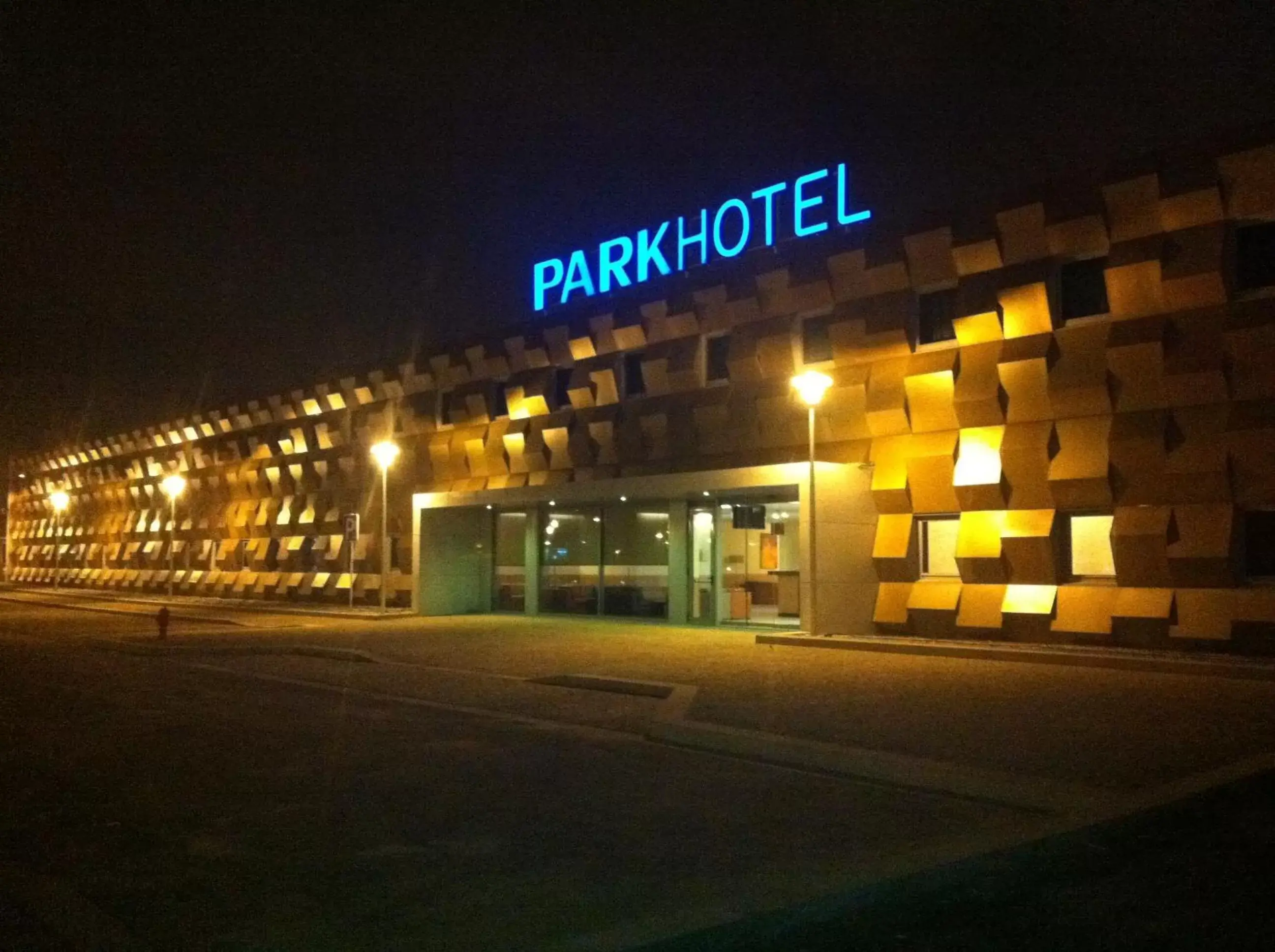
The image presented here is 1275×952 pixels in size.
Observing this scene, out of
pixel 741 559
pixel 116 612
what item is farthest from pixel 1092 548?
pixel 116 612

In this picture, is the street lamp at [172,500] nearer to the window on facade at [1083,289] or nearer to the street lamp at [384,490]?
the street lamp at [384,490]

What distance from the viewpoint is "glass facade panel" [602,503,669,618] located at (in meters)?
28.1

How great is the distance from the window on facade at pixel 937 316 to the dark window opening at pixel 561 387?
10910 millimetres

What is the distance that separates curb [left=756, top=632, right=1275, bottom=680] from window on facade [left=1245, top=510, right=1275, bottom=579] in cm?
161

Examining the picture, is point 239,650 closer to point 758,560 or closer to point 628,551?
point 628,551

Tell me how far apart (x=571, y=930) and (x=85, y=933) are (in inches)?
96.3

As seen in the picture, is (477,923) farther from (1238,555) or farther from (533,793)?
(1238,555)

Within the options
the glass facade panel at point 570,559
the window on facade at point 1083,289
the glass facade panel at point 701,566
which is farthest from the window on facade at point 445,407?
the window on facade at point 1083,289

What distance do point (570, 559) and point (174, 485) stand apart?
66.0ft

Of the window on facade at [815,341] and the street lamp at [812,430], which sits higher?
the window on facade at [815,341]

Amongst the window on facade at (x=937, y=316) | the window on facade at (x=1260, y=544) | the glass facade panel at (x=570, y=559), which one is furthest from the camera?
the glass facade panel at (x=570, y=559)

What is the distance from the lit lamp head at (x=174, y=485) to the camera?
43.4m

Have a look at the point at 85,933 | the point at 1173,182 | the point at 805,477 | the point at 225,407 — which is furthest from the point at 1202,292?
the point at 225,407

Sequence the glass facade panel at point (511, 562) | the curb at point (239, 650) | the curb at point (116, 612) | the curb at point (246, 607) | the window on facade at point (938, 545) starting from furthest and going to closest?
the glass facade panel at point (511, 562), the curb at point (246, 607), the curb at point (116, 612), the window on facade at point (938, 545), the curb at point (239, 650)
